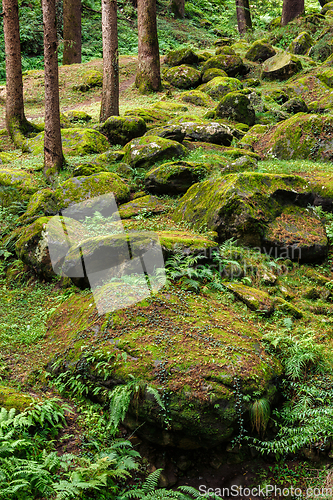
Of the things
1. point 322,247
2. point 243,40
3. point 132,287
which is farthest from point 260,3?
point 132,287

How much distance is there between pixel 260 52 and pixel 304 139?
12300mm

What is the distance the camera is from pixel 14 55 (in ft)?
40.3

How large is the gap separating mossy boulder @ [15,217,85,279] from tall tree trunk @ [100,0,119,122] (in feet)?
22.7

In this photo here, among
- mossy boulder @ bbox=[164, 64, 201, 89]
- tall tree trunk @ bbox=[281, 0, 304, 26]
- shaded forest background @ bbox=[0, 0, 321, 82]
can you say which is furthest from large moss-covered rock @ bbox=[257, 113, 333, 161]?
tall tree trunk @ bbox=[281, 0, 304, 26]

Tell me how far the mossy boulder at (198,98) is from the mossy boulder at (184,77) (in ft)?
6.55

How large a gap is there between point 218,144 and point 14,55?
7.68 meters

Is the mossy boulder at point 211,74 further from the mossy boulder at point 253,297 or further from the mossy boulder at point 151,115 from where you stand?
the mossy boulder at point 253,297

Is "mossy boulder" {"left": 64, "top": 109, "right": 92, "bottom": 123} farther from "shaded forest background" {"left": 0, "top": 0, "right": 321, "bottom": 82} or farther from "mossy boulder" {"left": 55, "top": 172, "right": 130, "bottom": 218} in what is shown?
"shaded forest background" {"left": 0, "top": 0, "right": 321, "bottom": 82}

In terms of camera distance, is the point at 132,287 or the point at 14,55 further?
the point at 14,55

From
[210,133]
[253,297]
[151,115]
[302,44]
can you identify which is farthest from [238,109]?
[253,297]

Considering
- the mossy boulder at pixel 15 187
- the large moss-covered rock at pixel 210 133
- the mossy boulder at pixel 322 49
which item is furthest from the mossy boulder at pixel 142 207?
the mossy boulder at pixel 322 49

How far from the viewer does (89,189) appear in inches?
339

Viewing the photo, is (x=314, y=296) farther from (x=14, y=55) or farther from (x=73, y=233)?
(x=14, y=55)

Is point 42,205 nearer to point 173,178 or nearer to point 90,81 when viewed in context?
point 173,178
